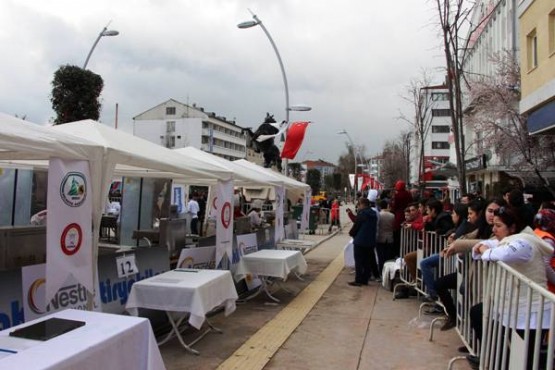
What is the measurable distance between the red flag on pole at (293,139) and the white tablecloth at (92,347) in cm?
1324

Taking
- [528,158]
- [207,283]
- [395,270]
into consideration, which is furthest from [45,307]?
[528,158]

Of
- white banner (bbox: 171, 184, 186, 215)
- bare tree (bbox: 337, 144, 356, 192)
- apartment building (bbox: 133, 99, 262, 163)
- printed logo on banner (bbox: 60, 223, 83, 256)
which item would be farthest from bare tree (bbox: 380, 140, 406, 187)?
printed logo on banner (bbox: 60, 223, 83, 256)

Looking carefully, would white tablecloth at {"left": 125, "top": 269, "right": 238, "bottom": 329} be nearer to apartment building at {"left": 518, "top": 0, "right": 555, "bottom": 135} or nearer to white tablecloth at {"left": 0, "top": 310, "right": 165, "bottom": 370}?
white tablecloth at {"left": 0, "top": 310, "right": 165, "bottom": 370}

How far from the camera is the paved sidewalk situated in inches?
214

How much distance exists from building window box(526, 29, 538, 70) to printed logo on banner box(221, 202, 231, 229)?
356 inches

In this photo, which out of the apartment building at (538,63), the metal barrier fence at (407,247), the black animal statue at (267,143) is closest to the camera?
the metal barrier fence at (407,247)

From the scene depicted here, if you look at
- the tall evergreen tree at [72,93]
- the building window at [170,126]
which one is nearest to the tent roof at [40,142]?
the tall evergreen tree at [72,93]

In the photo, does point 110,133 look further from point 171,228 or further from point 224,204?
point 171,228

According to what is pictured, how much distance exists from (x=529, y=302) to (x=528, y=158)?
13981mm

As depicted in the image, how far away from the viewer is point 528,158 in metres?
15.8

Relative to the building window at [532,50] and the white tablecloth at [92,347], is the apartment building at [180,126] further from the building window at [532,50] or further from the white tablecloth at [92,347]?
the white tablecloth at [92,347]

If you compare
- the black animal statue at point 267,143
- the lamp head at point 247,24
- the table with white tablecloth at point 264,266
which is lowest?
the table with white tablecloth at point 264,266

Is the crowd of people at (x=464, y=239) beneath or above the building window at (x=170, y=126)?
beneath

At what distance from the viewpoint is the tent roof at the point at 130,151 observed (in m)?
5.55
